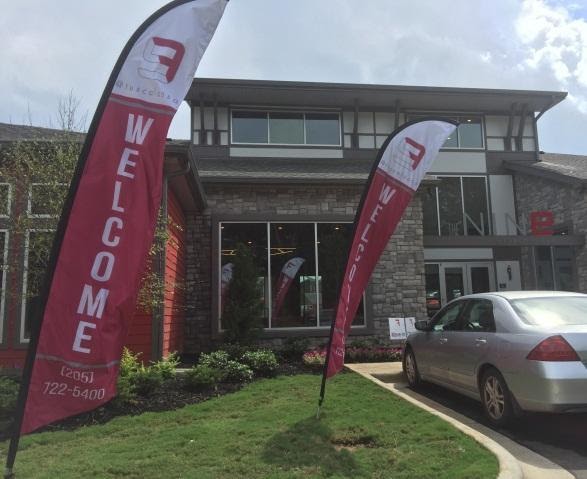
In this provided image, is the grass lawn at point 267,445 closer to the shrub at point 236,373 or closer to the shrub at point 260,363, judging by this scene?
the shrub at point 236,373

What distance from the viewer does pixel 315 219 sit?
13.4 meters

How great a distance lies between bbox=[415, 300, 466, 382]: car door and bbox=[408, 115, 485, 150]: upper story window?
1312 centimetres

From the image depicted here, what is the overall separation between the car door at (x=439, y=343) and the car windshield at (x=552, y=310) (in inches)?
47.3

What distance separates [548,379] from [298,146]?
13885 millimetres

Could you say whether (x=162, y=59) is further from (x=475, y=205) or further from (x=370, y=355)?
(x=475, y=205)

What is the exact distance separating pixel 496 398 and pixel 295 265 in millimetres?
7917

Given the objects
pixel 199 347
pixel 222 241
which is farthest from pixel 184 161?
pixel 199 347

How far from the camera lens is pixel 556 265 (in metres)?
17.9

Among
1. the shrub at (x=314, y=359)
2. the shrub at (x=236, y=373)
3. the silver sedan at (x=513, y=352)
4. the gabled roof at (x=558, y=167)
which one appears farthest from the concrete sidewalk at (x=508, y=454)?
the gabled roof at (x=558, y=167)

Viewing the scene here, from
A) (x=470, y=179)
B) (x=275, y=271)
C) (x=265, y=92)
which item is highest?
(x=265, y=92)

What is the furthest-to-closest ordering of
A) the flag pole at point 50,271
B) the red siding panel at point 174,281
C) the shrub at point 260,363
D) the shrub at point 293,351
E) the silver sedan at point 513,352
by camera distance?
1. the shrub at point 293,351
2. the red siding panel at point 174,281
3. the shrub at point 260,363
4. the silver sedan at point 513,352
5. the flag pole at point 50,271

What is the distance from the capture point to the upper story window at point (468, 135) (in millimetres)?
19516

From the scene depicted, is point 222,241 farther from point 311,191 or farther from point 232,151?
point 232,151

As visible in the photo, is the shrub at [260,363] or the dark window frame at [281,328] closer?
the shrub at [260,363]
